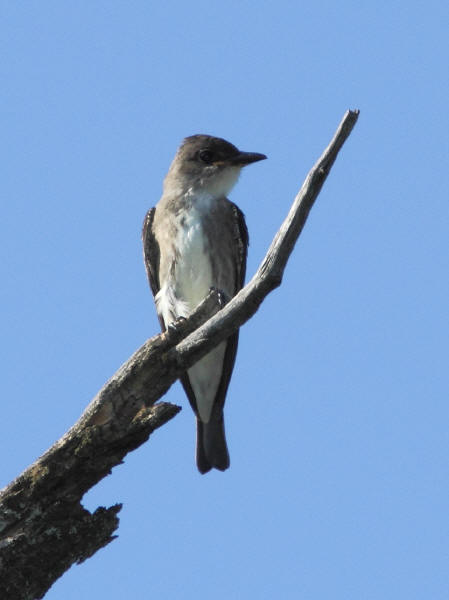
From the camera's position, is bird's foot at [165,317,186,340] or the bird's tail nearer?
bird's foot at [165,317,186,340]

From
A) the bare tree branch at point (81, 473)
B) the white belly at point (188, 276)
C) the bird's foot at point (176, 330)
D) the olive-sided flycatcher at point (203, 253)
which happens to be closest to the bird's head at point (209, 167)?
the olive-sided flycatcher at point (203, 253)

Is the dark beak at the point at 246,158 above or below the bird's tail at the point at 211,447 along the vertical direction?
above

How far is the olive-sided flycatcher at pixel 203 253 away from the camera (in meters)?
11.7

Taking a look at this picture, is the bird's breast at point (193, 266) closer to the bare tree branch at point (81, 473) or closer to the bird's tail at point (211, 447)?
the bird's tail at point (211, 447)

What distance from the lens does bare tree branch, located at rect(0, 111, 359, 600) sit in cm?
700

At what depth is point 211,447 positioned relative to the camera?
1168 cm

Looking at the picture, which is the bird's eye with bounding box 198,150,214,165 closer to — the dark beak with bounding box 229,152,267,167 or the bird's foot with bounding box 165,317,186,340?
the dark beak with bounding box 229,152,267,167

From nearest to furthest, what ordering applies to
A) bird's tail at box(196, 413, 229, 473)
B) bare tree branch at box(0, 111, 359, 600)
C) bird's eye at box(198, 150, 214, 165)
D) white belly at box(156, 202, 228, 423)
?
1. bare tree branch at box(0, 111, 359, 600)
2. bird's tail at box(196, 413, 229, 473)
3. white belly at box(156, 202, 228, 423)
4. bird's eye at box(198, 150, 214, 165)

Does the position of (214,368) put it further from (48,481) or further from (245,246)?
(48,481)

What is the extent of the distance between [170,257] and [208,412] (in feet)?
5.55

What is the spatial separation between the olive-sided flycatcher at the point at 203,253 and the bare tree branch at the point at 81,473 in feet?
13.8

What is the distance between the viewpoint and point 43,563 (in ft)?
23.1

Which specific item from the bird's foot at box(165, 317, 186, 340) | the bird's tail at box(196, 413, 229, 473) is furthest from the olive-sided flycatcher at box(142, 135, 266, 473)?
the bird's foot at box(165, 317, 186, 340)

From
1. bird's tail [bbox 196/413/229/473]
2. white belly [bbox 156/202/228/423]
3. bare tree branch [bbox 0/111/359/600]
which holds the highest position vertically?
white belly [bbox 156/202/228/423]
